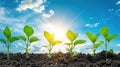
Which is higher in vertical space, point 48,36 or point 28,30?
point 28,30

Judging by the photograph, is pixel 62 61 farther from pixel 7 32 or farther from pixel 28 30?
pixel 7 32

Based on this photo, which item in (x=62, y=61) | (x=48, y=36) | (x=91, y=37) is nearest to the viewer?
(x=62, y=61)

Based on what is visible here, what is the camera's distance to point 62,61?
4.31 m

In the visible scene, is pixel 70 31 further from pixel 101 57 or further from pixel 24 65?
pixel 24 65

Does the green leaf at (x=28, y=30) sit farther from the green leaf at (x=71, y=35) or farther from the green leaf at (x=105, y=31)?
the green leaf at (x=105, y=31)

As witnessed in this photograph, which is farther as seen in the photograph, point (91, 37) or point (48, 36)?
point (48, 36)

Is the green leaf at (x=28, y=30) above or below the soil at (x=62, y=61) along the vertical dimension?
above

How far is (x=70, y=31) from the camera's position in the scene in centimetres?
471

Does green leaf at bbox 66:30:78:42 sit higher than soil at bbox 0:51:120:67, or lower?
higher

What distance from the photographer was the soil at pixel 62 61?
4086 millimetres

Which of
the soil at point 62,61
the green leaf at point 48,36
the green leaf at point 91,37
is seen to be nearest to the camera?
the soil at point 62,61

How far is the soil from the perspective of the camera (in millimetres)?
4086

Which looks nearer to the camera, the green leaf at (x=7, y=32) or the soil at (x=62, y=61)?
the soil at (x=62, y=61)

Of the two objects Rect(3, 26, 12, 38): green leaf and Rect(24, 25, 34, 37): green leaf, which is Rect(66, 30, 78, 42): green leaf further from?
Rect(3, 26, 12, 38): green leaf
